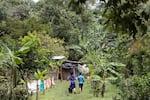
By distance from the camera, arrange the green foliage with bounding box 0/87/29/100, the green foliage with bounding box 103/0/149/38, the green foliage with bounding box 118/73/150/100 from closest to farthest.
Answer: the green foliage with bounding box 103/0/149/38 → the green foliage with bounding box 118/73/150/100 → the green foliage with bounding box 0/87/29/100

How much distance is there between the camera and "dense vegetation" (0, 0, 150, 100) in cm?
257

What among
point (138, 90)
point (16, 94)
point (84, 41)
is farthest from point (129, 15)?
point (84, 41)

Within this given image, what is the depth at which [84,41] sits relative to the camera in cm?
2027

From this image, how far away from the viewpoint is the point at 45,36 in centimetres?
2145

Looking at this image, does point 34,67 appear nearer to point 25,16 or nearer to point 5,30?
point 5,30

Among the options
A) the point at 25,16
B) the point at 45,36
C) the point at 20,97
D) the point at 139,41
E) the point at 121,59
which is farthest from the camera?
the point at 25,16

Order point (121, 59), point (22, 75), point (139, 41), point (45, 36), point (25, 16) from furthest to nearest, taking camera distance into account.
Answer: point (25, 16) < point (45, 36) < point (121, 59) < point (22, 75) < point (139, 41)

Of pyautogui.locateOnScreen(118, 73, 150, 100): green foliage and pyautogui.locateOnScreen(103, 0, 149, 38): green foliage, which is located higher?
pyautogui.locateOnScreen(103, 0, 149, 38): green foliage

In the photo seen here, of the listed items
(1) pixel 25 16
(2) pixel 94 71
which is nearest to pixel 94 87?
(2) pixel 94 71

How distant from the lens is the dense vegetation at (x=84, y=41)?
8.43 ft

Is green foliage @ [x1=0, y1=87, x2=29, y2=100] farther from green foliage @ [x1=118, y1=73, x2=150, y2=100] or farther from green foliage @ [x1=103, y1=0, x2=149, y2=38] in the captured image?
green foliage @ [x1=103, y1=0, x2=149, y2=38]

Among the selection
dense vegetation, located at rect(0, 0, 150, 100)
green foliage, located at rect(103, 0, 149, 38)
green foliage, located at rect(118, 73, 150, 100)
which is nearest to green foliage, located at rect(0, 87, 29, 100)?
dense vegetation, located at rect(0, 0, 150, 100)

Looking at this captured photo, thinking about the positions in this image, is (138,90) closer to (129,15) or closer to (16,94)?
(16,94)

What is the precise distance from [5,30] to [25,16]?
683 cm
